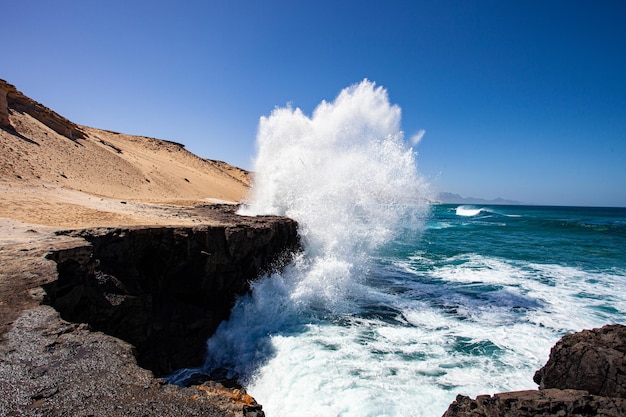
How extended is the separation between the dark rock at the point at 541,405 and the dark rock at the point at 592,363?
2.62 feet

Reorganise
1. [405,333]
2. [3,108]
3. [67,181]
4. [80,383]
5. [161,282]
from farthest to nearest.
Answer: [3,108] → [67,181] → [405,333] → [161,282] → [80,383]

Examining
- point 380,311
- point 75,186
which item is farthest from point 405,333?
point 75,186

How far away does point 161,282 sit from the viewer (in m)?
7.29

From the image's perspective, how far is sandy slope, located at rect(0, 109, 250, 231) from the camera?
815 centimetres

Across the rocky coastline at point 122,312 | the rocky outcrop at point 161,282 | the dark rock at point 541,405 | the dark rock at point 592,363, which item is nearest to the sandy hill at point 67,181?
the rocky outcrop at point 161,282

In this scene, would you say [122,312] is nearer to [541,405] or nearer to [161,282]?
[161,282]

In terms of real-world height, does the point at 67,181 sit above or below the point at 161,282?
above

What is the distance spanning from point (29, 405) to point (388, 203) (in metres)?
14.7

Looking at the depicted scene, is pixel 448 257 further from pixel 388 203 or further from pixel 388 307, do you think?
pixel 388 307

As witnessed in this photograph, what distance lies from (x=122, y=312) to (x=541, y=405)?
566 cm

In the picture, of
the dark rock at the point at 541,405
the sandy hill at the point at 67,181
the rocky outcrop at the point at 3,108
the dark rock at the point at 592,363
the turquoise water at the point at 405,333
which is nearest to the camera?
the dark rock at the point at 541,405

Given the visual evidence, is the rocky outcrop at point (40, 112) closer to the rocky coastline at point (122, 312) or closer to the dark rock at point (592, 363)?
the rocky coastline at point (122, 312)

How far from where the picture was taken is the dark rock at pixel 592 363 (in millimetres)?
3664

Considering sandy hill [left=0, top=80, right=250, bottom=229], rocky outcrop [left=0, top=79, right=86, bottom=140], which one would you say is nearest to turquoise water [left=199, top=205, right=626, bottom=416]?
sandy hill [left=0, top=80, right=250, bottom=229]
